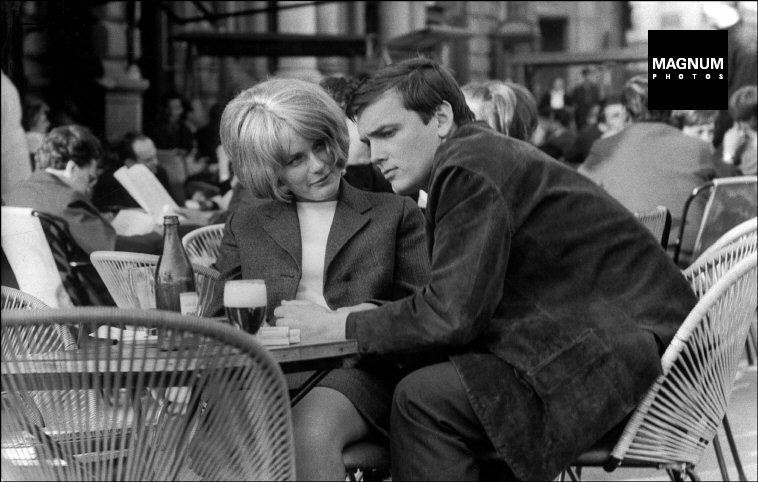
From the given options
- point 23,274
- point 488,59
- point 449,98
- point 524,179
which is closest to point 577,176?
point 524,179

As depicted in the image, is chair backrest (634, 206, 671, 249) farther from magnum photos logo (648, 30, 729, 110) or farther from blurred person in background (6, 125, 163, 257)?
blurred person in background (6, 125, 163, 257)

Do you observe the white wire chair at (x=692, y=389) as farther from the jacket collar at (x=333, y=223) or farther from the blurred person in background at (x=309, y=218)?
the jacket collar at (x=333, y=223)

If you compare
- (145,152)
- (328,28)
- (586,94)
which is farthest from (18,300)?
(328,28)

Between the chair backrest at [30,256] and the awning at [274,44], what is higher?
the awning at [274,44]

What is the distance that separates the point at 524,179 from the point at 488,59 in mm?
23551

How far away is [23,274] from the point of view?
4766mm

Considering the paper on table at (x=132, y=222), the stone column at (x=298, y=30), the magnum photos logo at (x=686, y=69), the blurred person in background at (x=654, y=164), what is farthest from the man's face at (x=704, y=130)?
the stone column at (x=298, y=30)

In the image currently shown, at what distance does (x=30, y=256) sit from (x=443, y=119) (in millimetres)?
2492

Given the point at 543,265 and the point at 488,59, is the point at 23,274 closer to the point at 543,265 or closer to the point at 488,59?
the point at 543,265

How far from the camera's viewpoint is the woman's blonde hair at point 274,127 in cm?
311

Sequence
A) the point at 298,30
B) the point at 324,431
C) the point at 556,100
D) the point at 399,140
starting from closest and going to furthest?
1. the point at 324,431
2. the point at 399,140
3. the point at 298,30
4. the point at 556,100

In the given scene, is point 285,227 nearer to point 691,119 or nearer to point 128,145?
point 691,119

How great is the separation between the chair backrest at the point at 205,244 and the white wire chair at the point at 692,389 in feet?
6.94

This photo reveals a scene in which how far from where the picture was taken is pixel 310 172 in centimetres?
319
